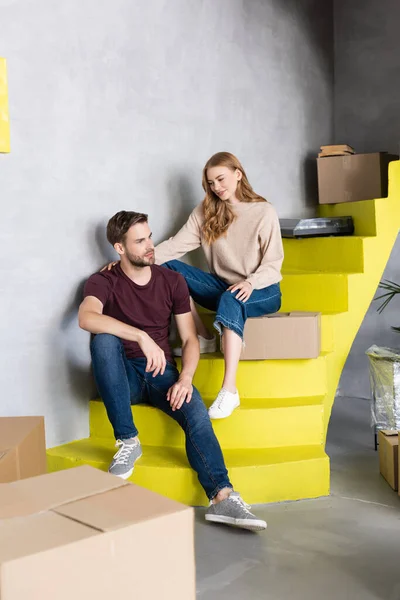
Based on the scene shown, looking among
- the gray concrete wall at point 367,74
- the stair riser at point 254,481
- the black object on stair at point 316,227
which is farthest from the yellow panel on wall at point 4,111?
the gray concrete wall at point 367,74

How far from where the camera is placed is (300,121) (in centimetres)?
436

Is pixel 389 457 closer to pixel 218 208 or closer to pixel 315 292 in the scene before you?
pixel 315 292

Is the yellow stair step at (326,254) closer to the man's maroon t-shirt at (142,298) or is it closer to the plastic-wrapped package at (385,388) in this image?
the plastic-wrapped package at (385,388)

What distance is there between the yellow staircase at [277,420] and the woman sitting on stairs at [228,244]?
0.92 ft

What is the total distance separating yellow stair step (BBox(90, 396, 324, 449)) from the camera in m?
2.79

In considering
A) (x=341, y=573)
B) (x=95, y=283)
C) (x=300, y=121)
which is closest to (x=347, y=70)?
(x=300, y=121)

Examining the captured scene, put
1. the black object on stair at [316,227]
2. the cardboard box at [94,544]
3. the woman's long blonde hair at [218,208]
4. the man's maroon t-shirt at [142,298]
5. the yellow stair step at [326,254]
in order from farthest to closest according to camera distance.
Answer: the black object on stair at [316,227], the yellow stair step at [326,254], the woman's long blonde hair at [218,208], the man's maroon t-shirt at [142,298], the cardboard box at [94,544]

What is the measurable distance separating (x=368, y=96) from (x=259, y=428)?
2.62 metres

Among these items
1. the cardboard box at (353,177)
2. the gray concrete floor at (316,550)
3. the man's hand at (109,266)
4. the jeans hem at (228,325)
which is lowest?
the gray concrete floor at (316,550)

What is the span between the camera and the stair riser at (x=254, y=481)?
2617 millimetres

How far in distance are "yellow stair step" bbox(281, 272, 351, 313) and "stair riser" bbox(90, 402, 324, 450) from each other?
0.77 m

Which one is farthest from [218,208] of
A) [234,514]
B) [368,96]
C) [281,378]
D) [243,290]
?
[368,96]

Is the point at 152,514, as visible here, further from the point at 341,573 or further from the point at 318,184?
the point at 318,184

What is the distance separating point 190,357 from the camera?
2.71 metres
